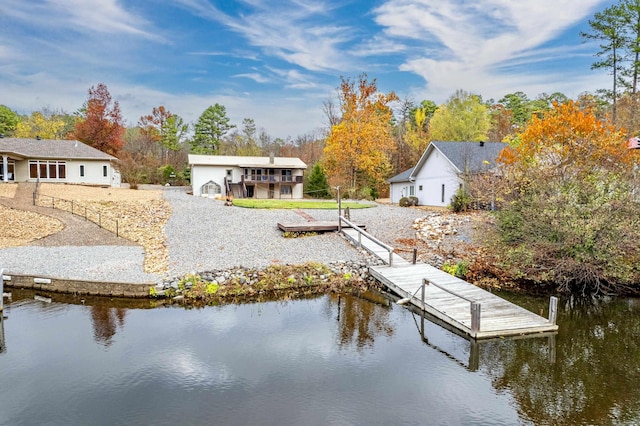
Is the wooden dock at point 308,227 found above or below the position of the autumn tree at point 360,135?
below

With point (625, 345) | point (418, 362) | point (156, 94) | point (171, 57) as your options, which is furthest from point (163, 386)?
point (156, 94)

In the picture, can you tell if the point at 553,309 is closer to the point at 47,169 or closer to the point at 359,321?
the point at 359,321

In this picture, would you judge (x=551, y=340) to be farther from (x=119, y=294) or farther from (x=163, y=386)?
(x=119, y=294)

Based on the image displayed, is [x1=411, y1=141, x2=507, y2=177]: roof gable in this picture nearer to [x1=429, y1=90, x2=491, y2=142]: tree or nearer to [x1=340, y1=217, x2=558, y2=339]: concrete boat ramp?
[x1=429, y1=90, x2=491, y2=142]: tree

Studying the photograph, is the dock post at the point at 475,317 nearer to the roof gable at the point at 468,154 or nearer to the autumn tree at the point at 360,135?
the roof gable at the point at 468,154

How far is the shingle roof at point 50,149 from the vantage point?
95.0 ft

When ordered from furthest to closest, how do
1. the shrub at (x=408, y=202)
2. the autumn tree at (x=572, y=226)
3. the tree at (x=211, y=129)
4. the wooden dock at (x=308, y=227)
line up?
the tree at (x=211, y=129) → the shrub at (x=408, y=202) → the wooden dock at (x=308, y=227) → the autumn tree at (x=572, y=226)

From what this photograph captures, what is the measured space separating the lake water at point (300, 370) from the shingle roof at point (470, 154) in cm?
1732

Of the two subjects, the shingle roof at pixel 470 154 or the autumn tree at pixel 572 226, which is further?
the shingle roof at pixel 470 154

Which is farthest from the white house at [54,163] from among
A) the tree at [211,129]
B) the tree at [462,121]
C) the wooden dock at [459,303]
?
the tree at [462,121]

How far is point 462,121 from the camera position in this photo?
41094mm

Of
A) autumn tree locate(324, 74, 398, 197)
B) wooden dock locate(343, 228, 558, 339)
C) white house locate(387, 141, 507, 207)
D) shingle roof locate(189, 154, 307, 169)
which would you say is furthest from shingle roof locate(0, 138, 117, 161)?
wooden dock locate(343, 228, 558, 339)

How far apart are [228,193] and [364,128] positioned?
1391 centimetres

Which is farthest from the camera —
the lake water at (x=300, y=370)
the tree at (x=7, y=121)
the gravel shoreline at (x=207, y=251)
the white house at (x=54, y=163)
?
the tree at (x=7, y=121)
